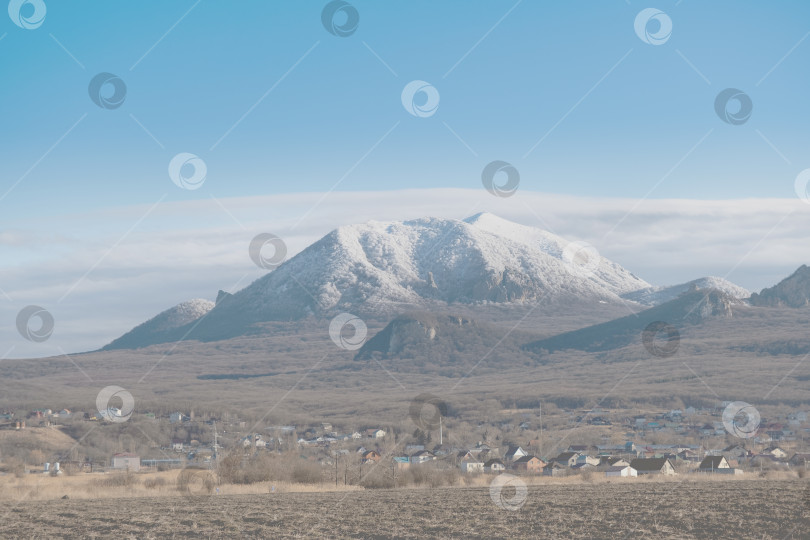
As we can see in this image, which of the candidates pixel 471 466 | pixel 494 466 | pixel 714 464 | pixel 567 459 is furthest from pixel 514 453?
pixel 714 464

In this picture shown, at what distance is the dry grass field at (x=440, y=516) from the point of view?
34719 millimetres

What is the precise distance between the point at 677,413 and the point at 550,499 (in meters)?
139

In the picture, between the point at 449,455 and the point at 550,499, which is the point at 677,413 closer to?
the point at 449,455

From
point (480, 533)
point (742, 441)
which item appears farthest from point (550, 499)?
point (742, 441)

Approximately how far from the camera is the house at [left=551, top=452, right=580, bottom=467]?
108750mm

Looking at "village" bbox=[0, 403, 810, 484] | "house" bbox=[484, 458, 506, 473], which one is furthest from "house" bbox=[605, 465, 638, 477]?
"house" bbox=[484, 458, 506, 473]

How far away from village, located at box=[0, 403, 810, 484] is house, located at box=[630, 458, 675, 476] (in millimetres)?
142

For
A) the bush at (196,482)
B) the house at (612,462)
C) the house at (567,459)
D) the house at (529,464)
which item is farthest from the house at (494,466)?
the bush at (196,482)

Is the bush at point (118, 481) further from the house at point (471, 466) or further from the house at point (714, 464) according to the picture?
the house at point (714, 464)

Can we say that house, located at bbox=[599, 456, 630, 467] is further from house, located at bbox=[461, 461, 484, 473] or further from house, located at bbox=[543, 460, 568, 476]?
house, located at bbox=[461, 461, 484, 473]

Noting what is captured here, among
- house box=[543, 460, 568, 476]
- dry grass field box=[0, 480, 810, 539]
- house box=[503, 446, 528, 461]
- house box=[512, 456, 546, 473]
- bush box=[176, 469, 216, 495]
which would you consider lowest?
dry grass field box=[0, 480, 810, 539]

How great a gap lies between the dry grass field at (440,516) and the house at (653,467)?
35963 millimetres

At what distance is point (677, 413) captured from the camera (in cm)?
18188

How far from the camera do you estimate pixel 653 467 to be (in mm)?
93062
